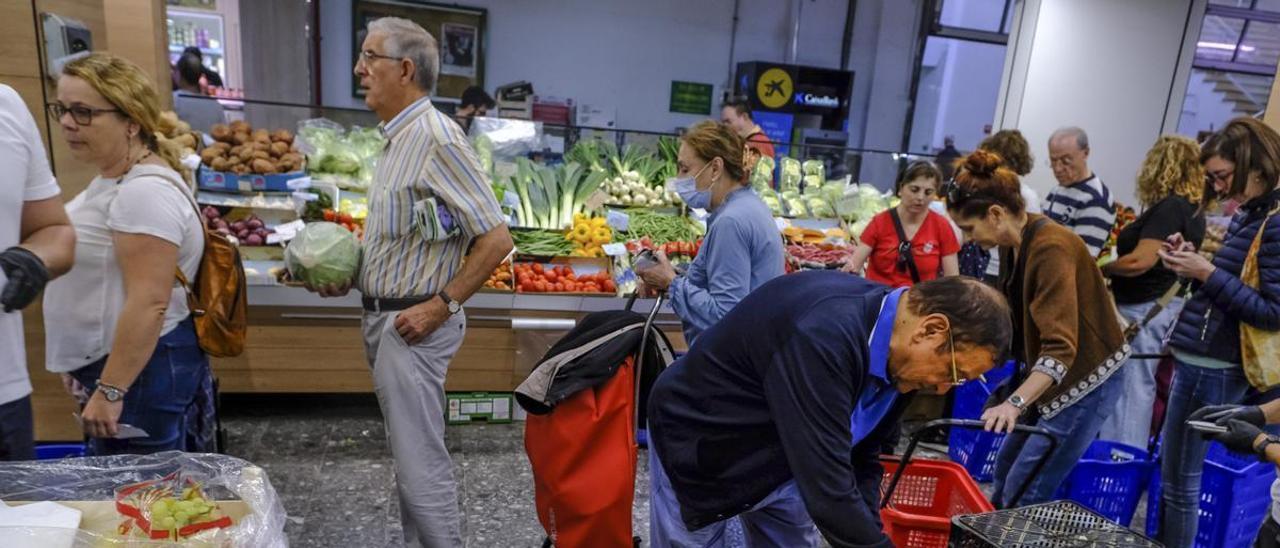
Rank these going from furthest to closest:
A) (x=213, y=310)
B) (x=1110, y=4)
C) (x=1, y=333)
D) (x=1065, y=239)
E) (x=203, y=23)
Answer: (x=203, y=23), (x=1110, y=4), (x=1065, y=239), (x=213, y=310), (x=1, y=333)

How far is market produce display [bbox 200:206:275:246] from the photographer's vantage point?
12.2 ft

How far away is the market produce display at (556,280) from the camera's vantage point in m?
3.82

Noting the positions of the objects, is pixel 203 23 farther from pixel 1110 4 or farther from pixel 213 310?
pixel 1110 4

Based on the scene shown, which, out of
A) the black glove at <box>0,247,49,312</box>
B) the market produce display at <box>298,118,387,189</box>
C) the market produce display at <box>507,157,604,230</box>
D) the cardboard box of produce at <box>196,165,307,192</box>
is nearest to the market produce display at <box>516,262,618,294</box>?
the market produce display at <box>507,157,604,230</box>

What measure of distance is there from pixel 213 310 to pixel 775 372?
1.60 meters

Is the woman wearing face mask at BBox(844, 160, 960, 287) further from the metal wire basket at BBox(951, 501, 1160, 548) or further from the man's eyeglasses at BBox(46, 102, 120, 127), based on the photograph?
the man's eyeglasses at BBox(46, 102, 120, 127)

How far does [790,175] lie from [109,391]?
4.26 m

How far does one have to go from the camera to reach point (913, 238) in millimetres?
3656

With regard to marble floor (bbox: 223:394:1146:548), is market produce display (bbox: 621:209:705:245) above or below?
above

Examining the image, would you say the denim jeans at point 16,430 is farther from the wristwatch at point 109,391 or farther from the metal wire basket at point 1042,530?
the metal wire basket at point 1042,530

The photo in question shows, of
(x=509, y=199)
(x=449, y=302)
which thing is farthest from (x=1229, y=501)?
(x=509, y=199)

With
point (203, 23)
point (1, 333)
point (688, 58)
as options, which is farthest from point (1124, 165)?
point (203, 23)

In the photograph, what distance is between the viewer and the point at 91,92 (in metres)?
1.76

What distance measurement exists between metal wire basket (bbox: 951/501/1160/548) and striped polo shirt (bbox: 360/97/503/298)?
1445 mm
